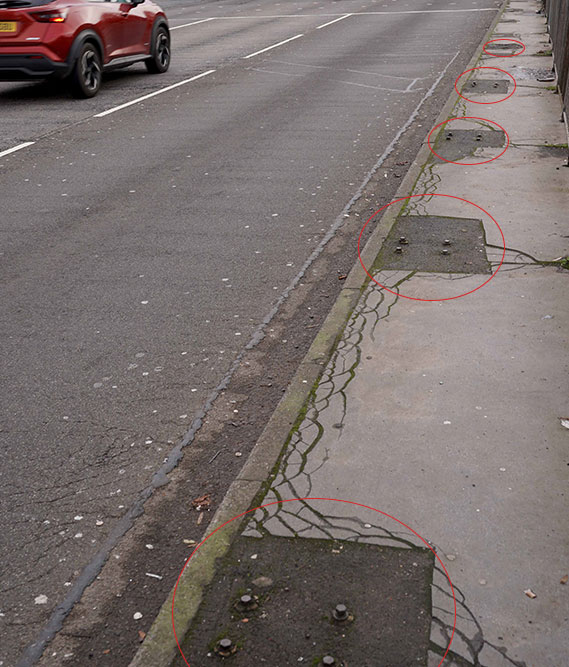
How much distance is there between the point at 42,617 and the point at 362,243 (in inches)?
197

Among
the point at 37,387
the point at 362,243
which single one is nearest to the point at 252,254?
the point at 362,243

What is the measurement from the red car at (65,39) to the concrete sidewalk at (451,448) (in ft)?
28.6

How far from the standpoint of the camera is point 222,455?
4504 mm

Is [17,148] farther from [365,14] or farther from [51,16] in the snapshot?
[365,14]

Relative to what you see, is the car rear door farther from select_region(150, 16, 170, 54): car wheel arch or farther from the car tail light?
the car tail light

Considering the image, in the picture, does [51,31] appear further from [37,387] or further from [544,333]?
[544,333]

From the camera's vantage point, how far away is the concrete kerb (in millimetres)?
3211

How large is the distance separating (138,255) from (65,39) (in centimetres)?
800

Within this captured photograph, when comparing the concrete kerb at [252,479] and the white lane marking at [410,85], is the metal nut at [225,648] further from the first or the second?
the white lane marking at [410,85]

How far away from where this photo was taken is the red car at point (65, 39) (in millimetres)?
13555

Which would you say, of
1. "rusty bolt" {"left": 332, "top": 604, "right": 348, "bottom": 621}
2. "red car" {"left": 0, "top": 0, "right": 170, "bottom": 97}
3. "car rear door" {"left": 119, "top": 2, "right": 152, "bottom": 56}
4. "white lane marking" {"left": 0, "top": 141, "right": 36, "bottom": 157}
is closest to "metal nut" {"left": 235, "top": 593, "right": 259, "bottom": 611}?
"rusty bolt" {"left": 332, "top": 604, "right": 348, "bottom": 621}

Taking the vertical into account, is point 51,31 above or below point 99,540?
above

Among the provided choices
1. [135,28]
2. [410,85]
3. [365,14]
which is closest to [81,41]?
[135,28]

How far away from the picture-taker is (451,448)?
14.1 ft
